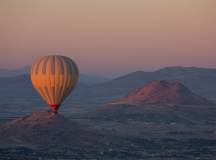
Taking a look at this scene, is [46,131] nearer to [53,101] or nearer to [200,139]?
[53,101]

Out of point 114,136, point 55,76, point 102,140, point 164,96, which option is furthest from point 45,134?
point 164,96

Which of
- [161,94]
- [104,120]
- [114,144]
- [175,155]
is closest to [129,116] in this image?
[104,120]

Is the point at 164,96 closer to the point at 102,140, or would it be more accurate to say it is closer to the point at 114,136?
the point at 114,136

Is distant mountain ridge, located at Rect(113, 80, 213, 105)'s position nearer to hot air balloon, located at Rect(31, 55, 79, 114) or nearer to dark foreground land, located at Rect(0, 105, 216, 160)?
dark foreground land, located at Rect(0, 105, 216, 160)

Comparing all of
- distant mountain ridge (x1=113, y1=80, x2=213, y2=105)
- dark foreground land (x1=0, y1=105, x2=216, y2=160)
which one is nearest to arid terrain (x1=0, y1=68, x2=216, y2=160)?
dark foreground land (x1=0, y1=105, x2=216, y2=160)

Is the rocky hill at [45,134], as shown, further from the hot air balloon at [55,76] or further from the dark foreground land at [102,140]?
the hot air balloon at [55,76]

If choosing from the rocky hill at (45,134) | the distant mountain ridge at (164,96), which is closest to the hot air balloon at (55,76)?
the rocky hill at (45,134)
